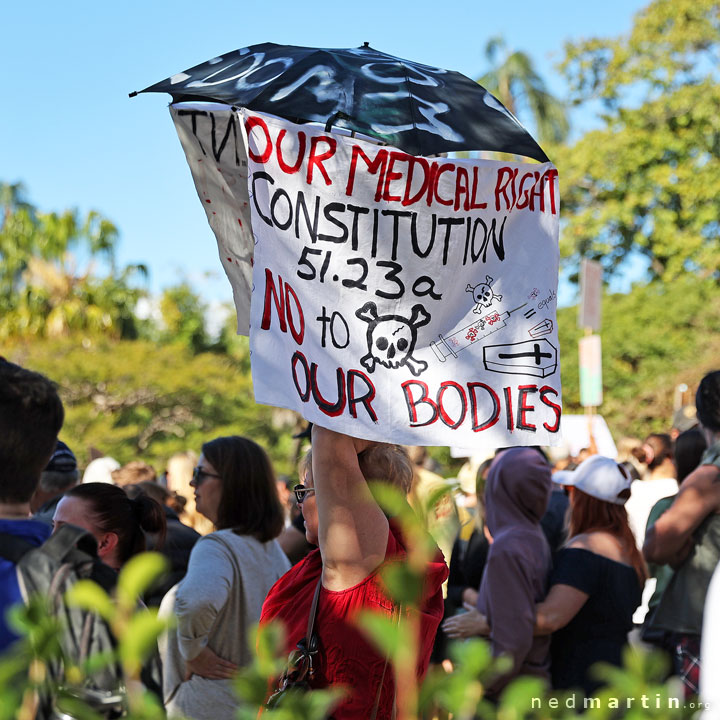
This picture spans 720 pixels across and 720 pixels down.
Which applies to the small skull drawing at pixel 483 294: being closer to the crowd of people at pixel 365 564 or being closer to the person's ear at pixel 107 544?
the crowd of people at pixel 365 564

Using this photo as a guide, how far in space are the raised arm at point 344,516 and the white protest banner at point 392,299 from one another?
0.07 metres

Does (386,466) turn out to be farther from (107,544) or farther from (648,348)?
(648,348)

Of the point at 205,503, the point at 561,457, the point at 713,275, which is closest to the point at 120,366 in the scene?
the point at 713,275

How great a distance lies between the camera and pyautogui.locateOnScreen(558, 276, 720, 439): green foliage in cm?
2212

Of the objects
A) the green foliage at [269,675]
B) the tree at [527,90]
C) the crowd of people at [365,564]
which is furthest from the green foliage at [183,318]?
the green foliage at [269,675]

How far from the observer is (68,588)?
5.29 ft

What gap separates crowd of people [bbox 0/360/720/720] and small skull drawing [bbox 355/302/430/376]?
217mm

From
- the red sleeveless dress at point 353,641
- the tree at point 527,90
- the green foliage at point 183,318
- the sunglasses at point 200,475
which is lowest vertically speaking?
the red sleeveless dress at point 353,641

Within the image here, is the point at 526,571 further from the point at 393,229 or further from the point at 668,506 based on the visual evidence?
the point at 393,229

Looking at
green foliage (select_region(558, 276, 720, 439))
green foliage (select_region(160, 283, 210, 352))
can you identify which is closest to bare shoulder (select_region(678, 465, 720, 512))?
green foliage (select_region(558, 276, 720, 439))

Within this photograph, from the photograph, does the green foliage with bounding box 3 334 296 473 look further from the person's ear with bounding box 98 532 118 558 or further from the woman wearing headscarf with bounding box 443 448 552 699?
the person's ear with bounding box 98 532 118 558

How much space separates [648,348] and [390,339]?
2212cm

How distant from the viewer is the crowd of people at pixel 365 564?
2.28 meters

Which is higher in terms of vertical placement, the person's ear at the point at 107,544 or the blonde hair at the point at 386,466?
the blonde hair at the point at 386,466
